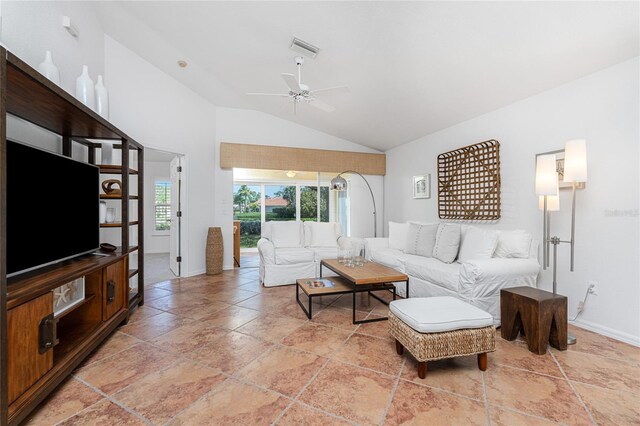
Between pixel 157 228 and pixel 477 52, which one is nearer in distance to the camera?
pixel 477 52

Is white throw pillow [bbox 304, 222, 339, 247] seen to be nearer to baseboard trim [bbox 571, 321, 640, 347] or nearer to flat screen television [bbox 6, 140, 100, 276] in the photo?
flat screen television [bbox 6, 140, 100, 276]

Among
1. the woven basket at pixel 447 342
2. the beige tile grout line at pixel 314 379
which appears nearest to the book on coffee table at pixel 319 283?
the beige tile grout line at pixel 314 379

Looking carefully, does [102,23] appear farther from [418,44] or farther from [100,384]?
[100,384]

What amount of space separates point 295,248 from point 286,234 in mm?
308

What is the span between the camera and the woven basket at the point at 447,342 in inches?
70.9

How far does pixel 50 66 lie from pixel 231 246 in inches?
140

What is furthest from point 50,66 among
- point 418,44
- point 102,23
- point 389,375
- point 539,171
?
point 539,171

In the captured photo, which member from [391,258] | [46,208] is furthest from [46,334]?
[391,258]

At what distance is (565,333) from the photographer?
7.27 feet

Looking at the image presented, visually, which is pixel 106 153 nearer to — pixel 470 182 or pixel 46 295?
pixel 46 295

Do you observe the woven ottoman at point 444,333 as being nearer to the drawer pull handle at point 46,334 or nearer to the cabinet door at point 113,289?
the drawer pull handle at point 46,334

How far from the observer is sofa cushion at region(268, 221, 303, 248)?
457cm

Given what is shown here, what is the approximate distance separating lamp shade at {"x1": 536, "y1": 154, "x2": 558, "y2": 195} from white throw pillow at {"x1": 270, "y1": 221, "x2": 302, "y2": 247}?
10.5 feet

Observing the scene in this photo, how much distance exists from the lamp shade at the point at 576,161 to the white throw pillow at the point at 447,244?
1231 millimetres
